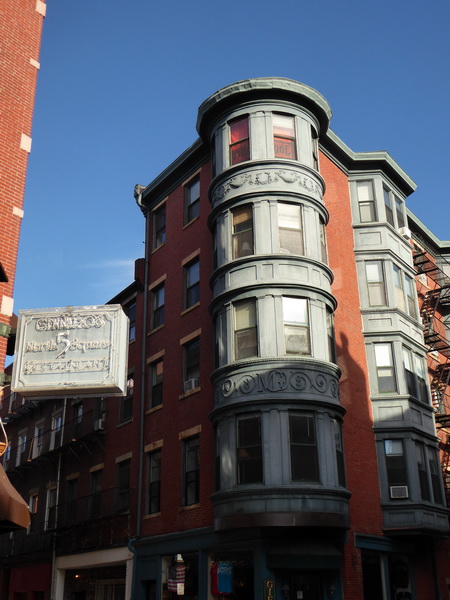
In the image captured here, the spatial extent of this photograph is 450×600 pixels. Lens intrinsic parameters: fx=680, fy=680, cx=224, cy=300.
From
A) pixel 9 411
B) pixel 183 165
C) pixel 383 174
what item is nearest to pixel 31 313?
pixel 183 165

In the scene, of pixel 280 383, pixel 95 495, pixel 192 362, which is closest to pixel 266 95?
pixel 192 362

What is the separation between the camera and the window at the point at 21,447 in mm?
38469

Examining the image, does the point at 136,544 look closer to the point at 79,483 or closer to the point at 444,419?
the point at 79,483

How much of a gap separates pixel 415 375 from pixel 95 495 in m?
14.2

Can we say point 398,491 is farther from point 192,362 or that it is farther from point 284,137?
point 284,137

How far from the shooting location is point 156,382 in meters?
27.4

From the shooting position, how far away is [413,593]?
23219 mm

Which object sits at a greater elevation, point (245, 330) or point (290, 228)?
point (290, 228)

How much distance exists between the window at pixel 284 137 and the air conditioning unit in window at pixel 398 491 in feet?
39.9

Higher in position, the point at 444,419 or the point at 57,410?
the point at 57,410

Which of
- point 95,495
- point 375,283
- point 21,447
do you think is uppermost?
point 375,283

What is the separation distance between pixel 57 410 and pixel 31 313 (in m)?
23.1

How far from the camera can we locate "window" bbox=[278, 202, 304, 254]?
23219 millimetres

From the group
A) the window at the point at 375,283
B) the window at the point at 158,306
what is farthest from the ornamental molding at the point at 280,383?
the window at the point at 158,306
